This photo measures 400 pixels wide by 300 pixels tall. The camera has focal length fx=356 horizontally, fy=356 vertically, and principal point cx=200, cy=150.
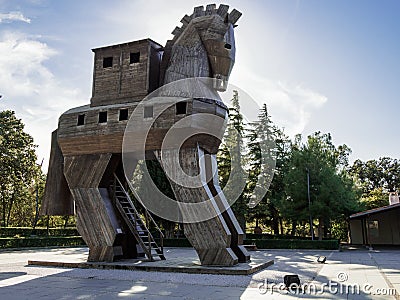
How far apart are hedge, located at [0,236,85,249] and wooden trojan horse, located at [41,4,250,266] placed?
12139 mm

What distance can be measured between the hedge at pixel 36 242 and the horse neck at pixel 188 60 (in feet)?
54.3

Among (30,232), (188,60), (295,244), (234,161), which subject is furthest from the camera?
(30,232)

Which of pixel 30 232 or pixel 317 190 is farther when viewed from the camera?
pixel 30 232

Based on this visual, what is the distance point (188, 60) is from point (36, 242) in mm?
18059

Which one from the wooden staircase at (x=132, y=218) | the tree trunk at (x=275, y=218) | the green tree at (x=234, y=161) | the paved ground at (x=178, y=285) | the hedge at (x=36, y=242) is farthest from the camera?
the tree trunk at (x=275, y=218)

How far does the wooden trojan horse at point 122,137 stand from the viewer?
1014 cm

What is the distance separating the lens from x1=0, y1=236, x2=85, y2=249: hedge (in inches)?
838

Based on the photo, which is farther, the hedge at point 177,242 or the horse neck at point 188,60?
the hedge at point 177,242

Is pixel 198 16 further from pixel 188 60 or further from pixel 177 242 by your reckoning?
pixel 177 242

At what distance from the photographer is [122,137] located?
34.9ft

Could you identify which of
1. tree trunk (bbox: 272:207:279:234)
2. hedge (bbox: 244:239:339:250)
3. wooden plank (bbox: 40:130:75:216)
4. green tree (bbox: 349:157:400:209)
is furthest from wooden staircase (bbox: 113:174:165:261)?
green tree (bbox: 349:157:400:209)

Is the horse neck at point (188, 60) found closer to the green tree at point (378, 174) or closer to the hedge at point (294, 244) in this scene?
the hedge at point (294, 244)

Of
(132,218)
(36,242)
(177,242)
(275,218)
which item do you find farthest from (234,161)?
(132,218)

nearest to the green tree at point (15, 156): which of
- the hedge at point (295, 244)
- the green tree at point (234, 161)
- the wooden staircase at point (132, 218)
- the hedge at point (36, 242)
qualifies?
the hedge at point (36, 242)
